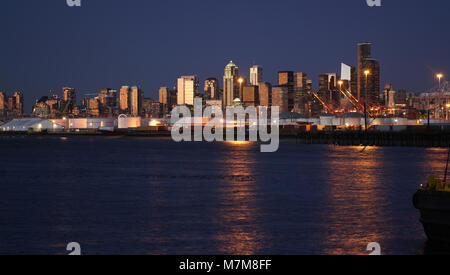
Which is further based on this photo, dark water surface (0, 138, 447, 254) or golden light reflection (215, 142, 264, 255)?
dark water surface (0, 138, 447, 254)

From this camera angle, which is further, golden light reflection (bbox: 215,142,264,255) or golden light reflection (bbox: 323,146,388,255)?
golden light reflection (bbox: 323,146,388,255)

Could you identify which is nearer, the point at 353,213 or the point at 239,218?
the point at 239,218

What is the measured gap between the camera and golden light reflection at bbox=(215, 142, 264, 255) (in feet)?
76.2

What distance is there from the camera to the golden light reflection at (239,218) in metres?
23.2

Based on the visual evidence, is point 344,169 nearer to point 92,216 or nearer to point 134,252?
point 92,216

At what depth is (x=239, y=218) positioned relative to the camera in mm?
30031

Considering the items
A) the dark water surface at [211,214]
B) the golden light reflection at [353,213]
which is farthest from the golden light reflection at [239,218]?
the golden light reflection at [353,213]

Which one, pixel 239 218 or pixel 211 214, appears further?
pixel 211 214

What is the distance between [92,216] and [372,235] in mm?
12519

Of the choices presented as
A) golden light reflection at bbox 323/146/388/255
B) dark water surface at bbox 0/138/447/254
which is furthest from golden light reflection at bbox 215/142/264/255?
golden light reflection at bbox 323/146/388/255

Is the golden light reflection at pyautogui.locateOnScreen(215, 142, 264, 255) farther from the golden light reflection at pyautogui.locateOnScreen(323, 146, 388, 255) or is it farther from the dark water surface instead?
the golden light reflection at pyautogui.locateOnScreen(323, 146, 388, 255)

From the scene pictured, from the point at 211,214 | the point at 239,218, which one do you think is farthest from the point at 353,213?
the point at 211,214

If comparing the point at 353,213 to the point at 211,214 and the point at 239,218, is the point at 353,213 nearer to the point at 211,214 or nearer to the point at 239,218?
the point at 239,218
